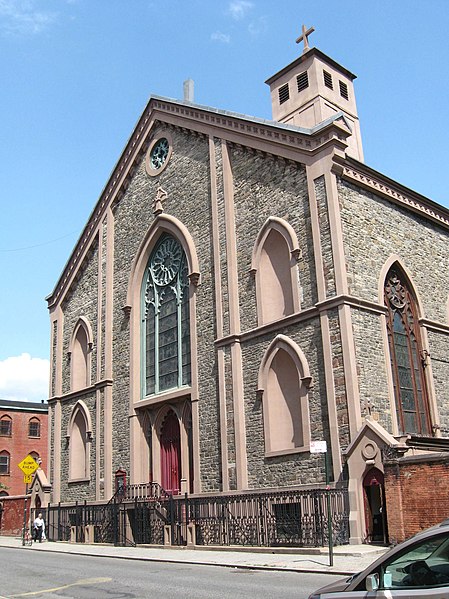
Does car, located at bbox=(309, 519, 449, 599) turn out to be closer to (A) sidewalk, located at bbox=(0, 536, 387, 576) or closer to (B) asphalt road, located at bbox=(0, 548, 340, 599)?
(B) asphalt road, located at bbox=(0, 548, 340, 599)

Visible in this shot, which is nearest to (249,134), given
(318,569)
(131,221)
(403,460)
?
(131,221)

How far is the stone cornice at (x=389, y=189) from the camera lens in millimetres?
21962

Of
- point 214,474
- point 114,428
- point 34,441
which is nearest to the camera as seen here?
point 214,474

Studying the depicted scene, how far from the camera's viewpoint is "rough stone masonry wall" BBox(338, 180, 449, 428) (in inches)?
794

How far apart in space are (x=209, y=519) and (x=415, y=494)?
7916 mm

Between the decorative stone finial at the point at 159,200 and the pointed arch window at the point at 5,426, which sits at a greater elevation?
the decorative stone finial at the point at 159,200

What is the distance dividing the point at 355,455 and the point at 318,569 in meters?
5.19

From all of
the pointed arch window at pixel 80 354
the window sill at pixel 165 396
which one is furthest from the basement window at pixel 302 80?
the window sill at pixel 165 396

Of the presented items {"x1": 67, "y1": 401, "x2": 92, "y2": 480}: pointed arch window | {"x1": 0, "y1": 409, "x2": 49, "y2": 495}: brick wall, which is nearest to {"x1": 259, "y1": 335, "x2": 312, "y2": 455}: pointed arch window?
{"x1": 67, "y1": 401, "x2": 92, "y2": 480}: pointed arch window

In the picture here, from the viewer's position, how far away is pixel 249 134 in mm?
24891

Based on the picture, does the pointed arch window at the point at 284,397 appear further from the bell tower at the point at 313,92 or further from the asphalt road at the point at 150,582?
the bell tower at the point at 313,92

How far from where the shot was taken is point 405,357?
73.8 feet

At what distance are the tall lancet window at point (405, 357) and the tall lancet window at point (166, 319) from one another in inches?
333

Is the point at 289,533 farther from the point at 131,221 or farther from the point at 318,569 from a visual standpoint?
the point at 131,221
